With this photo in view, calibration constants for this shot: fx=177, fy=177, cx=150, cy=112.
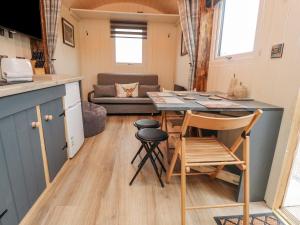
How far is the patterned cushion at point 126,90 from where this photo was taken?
416 cm

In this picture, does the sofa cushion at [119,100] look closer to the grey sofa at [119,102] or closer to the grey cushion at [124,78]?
the grey sofa at [119,102]

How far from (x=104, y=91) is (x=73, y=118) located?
2.15 m

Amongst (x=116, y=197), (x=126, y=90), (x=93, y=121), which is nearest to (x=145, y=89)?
(x=126, y=90)

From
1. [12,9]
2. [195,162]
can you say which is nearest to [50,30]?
[12,9]

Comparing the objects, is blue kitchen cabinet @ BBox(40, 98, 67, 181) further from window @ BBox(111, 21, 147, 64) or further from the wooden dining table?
window @ BBox(111, 21, 147, 64)

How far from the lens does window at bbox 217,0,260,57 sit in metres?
1.75

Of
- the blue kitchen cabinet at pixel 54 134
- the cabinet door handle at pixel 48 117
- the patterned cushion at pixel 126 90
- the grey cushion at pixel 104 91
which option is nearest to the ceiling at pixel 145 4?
the grey cushion at pixel 104 91

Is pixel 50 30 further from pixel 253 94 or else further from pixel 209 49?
pixel 253 94

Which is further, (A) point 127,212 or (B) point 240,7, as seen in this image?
(B) point 240,7

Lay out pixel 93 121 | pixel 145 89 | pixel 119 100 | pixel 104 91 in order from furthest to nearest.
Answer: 1. pixel 145 89
2. pixel 104 91
3. pixel 119 100
4. pixel 93 121

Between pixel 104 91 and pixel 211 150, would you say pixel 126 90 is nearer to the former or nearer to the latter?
pixel 104 91

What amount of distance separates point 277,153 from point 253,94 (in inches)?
22.4

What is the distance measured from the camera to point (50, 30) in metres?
2.57

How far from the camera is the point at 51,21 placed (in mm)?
2561
